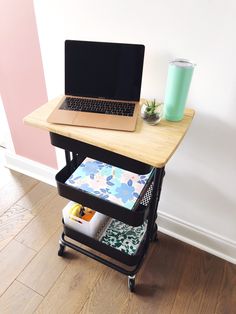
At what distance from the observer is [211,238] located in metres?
1.43

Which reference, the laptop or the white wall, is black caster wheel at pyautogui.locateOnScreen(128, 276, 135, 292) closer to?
the white wall

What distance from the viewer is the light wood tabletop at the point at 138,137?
82 centimetres

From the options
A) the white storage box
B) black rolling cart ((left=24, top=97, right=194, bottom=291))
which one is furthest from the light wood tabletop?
the white storage box

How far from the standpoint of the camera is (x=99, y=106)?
1.02 metres

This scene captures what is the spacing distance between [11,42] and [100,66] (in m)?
0.63

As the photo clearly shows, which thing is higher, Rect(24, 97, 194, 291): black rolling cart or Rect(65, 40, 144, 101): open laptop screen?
Rect(65, 40, 144, 101): open laptop screen

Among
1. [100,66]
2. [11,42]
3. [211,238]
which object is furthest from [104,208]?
[11,42]

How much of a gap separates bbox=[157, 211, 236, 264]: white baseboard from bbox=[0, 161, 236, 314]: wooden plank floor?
0.03m

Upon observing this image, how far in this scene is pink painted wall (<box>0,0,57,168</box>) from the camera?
4.12ft

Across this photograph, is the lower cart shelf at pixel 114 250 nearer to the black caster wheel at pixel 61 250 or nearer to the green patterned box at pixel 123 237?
the green patterned box at pixel 123 237

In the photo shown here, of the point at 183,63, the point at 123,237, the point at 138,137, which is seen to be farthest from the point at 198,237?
the point at 183,63

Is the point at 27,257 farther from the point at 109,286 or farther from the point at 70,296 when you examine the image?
the point at 109,286

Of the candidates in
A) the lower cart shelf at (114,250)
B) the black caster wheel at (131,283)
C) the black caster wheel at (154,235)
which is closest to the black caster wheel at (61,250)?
the lower cart shelf at (114,250)

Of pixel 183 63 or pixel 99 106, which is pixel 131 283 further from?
pixel 183 63
